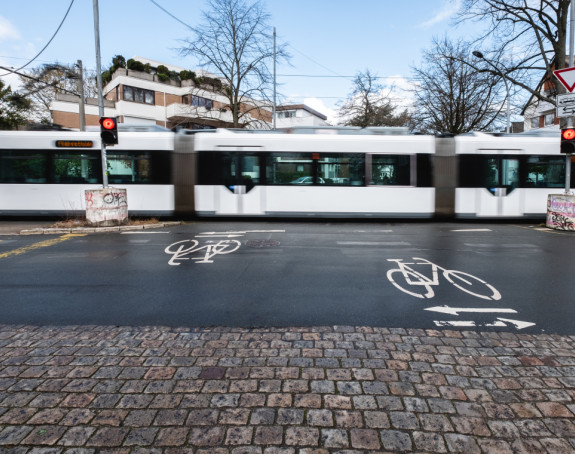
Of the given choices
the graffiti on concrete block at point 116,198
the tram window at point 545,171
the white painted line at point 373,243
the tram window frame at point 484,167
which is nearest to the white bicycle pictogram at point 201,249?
the white painted line at point 373,243

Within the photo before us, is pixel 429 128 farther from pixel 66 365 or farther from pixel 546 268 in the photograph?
pixel 66 365

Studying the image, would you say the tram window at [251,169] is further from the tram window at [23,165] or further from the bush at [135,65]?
the bush at [135,65]

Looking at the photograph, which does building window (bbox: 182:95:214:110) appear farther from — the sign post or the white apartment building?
the sign post

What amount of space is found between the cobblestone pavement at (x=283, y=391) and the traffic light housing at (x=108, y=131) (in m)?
8.93

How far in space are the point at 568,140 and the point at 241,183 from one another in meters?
9.81

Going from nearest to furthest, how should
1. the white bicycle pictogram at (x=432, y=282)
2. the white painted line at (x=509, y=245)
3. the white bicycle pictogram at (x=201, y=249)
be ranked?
the white bicycle pictogram at (x=432, y=282), the white bicycle pictogram at (x=201, y=249), the white painted line at (x=509, y=245)

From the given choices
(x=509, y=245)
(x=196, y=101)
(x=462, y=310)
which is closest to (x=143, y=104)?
(x=196, y=101)

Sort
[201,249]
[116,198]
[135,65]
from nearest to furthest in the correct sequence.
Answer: [201,249]
[116,198]
[135,65]

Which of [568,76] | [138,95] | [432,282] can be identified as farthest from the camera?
[138,95]

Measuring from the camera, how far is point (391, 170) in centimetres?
1365

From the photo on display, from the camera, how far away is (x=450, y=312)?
4621 mm

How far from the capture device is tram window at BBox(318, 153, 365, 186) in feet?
44.8

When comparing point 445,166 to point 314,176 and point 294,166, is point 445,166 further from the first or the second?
point 294,166

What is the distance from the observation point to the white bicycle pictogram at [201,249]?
7.71m
